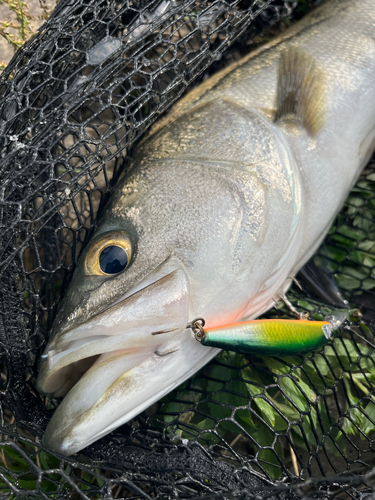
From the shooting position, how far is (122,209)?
1.74 metres

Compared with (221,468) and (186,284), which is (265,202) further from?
(221,468)

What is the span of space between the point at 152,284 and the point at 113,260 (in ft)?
0.74

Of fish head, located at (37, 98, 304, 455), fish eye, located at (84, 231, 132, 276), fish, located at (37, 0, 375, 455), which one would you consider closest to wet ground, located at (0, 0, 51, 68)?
fish, located at (37, 0, 375, 455)

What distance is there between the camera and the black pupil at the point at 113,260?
5.32 feet

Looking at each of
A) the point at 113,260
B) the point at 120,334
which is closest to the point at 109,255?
the point at 113,260

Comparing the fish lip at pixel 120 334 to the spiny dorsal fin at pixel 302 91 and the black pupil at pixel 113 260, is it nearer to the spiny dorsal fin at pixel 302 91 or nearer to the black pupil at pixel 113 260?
the black pupil at pixel 113 260

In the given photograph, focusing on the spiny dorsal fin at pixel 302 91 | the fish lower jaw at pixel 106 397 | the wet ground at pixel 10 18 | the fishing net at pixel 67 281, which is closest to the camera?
the fish lower jaw at pixel 106 397

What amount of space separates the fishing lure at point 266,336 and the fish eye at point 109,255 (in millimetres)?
388

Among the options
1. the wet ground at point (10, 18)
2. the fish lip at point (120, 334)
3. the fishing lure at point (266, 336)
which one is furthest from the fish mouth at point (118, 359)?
the wet ground at point (10, 18)

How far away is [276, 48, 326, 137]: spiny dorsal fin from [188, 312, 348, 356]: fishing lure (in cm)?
101

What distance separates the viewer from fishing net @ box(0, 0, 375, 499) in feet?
5.31

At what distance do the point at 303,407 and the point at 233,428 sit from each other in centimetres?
38

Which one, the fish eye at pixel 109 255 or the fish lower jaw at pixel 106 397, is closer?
the fish lower jaw at pixel 106 397

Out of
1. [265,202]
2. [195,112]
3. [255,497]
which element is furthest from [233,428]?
[195,112]
